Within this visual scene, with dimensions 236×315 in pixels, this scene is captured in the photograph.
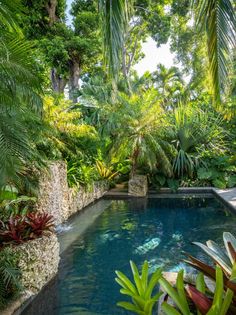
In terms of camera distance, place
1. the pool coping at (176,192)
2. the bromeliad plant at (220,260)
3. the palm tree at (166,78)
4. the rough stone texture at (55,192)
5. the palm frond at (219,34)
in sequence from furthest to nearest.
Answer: the palm tree at (166,78)
the pool coping at (176,192)
the rough stone texture at (55,192)
the palm frond at (219,34)
the bromeliad plant at (220,260)

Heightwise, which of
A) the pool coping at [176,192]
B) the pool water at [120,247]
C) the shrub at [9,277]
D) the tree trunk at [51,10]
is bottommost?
the pool water at [120,247]

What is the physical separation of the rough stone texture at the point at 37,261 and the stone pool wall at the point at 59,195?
2.15 m

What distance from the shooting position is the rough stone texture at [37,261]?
3.73 m

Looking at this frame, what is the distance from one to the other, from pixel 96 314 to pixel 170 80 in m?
20.4

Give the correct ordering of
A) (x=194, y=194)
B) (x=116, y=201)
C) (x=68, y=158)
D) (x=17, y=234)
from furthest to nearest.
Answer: (x=194, y=194)
(x=116, y=201)
(x=68, y=158)
(x=17, y=234)

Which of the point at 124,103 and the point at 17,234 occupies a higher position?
the point at 124,103

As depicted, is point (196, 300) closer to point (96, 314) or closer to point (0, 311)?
point (96, 314)

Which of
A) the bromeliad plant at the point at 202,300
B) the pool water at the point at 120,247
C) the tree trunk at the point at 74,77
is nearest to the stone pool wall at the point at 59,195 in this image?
the pool water at the point at 120,247

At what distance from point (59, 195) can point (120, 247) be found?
2.48 metres

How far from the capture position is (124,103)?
444 inches

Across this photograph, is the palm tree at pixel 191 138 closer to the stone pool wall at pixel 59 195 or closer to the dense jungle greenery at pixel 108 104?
the dense jungle greenery at pixel 108 104

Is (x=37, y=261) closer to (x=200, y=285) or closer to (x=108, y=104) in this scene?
(x=200, y=285)

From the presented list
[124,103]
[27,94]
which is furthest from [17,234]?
[124,103]

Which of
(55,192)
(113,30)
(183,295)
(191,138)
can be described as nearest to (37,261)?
(183,295)
